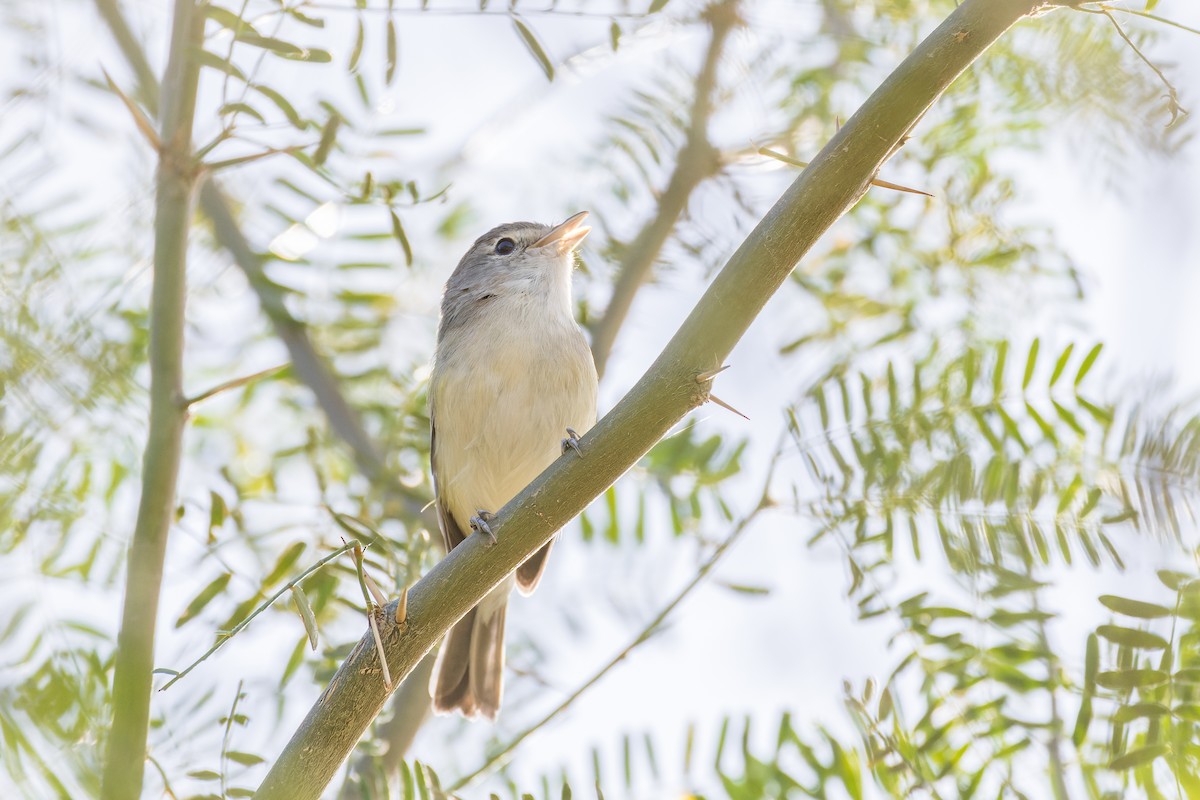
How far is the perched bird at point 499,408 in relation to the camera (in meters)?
4.32

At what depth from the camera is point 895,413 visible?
2955 mm

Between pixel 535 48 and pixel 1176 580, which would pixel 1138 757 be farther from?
pixel 535 48

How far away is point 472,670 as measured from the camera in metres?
4.11

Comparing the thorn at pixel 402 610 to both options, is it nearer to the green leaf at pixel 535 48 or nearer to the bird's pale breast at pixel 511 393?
the green leaf at pixel 535 48

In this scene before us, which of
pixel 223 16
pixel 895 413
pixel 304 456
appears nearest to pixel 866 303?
pixel 895 413

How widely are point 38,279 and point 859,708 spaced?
1.86 metres

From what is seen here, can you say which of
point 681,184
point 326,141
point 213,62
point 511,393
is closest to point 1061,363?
point 681,184

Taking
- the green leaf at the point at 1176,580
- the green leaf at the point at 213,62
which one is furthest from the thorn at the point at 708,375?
the green leaf at the point at 213,62

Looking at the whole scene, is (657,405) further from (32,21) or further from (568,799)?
(32,21)

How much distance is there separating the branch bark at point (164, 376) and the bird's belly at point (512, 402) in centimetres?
205

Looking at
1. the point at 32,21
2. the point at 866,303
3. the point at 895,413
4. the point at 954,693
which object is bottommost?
the point at 954,693

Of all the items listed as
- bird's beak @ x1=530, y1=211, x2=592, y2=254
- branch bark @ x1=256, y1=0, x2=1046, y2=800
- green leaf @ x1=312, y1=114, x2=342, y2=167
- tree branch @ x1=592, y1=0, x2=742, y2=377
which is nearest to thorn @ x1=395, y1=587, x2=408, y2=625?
branch bark @ x1=256, y1=0, x2=1046, y2=800

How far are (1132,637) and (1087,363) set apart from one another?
0.93 metres

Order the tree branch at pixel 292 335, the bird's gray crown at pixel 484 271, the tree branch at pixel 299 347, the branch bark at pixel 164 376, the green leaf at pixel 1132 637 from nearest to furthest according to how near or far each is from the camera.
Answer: the green leaf at pixel 1132 637, the branch bark at pixel 164 376, the tree branch at pixel 292 335, the tree branch at pixel 299 347, the bird's gray crown at pixel 484 271
